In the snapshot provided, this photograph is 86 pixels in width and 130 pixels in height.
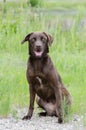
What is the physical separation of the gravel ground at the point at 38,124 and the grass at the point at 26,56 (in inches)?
11.9

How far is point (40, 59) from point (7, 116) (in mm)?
990

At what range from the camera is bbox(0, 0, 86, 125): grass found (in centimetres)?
1074

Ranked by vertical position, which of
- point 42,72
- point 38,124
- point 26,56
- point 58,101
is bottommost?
point 26,56

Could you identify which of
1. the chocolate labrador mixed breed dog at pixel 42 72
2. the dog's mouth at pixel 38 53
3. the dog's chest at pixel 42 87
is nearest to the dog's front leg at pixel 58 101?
the chocolate labrador mixed breed dog at pixel 42 72

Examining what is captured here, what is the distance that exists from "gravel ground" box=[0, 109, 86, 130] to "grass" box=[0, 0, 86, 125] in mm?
303

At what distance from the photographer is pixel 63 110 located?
9.42 meters

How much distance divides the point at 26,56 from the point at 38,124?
16.1ft

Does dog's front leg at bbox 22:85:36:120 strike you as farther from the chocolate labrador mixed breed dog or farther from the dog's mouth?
the dog's mouth

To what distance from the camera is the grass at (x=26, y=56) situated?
10.7 meters

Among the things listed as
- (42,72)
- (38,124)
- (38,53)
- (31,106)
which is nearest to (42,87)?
(42,72)

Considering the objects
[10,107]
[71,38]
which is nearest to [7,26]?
[71,38]

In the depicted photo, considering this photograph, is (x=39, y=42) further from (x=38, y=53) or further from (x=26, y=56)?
(x=26, y=56)

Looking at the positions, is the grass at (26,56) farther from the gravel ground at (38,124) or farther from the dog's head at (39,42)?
the dog's head at (39,42)

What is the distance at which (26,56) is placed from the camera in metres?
14.1
